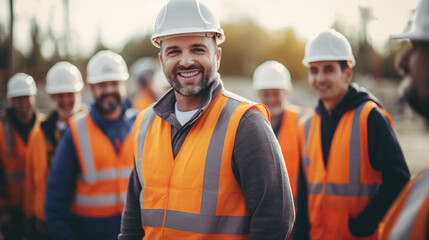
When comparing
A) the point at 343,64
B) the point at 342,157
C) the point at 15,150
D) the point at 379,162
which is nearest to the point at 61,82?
the point at 15,150

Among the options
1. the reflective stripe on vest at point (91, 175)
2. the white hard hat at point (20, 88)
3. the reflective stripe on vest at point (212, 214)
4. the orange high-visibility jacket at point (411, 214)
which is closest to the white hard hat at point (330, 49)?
the reflective stripe on vest at point (212, 214)

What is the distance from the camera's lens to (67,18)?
11875 millimetres

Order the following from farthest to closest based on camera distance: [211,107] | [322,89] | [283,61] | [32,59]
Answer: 1. [283,61]
2. [32,59]
3. [322,89]
4. [211,107]

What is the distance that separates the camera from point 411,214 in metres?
1.33

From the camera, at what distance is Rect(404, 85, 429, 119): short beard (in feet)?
4.87

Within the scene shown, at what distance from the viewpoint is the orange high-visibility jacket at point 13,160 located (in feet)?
17.1

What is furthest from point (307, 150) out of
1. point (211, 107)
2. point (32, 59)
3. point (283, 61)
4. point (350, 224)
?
point (283, 61)

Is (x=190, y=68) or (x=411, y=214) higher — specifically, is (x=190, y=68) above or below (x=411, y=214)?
above

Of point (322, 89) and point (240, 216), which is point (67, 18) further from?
point (240, 216)

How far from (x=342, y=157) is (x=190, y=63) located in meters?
1.66

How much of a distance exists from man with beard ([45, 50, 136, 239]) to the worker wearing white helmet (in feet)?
6.30

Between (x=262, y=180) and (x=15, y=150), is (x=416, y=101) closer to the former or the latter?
(x=262, y=180)

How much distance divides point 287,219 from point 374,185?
54.5 inches

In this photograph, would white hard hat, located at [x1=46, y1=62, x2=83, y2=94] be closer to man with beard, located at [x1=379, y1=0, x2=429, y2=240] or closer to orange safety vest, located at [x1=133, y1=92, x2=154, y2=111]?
orange safety vest, located at [x1=133, y1=92, x2=154, y2=111]
